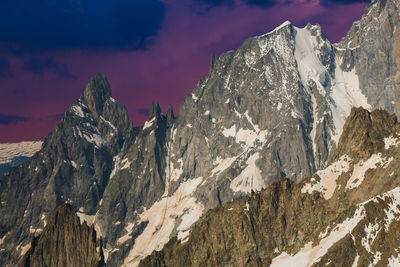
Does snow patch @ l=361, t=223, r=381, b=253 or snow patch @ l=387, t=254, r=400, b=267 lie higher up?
snow patch @ l=361, t=223, r=381, b=253

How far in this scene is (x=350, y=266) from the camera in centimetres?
18475

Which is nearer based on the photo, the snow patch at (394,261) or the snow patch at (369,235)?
the snow patch at (394,261)

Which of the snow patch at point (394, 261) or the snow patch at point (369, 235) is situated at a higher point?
the snow patch at point (369, 235)

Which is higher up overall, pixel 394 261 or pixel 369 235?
pixel 369 235

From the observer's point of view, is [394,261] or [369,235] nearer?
[394,261]

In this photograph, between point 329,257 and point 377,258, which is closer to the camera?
point 377,258

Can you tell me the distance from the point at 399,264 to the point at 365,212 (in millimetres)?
25097

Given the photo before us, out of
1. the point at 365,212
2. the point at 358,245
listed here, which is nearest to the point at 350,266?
the point at 358,245

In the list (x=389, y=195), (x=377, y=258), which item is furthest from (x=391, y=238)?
(x=389, y=195)

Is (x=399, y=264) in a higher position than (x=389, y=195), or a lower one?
lower

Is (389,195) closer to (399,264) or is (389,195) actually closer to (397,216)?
(397,216)

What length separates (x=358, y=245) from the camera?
7397 inches

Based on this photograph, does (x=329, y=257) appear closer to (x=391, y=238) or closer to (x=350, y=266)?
(x=350, y=266)

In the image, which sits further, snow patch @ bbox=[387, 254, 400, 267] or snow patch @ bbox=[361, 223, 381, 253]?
snow patch @ bbox=[361, 223, 381, 253]
